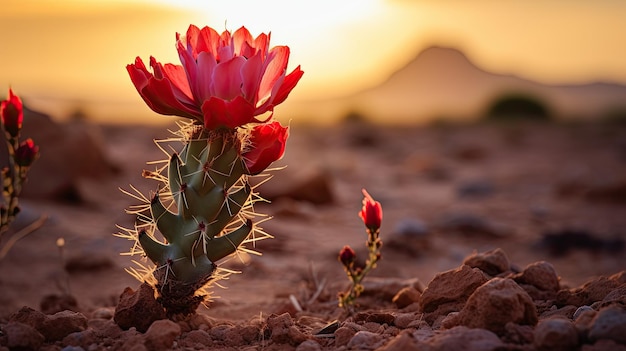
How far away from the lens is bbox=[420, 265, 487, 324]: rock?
12.1ft

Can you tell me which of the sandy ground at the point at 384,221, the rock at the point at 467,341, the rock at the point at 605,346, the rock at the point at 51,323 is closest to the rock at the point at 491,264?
the sandy ground at the point at 384,221

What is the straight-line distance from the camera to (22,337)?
3.16 meters

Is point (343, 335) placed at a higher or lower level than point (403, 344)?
lower

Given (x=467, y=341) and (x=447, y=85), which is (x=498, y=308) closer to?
(x=467, y=341)

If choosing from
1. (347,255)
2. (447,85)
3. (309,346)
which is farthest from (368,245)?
(447,85)

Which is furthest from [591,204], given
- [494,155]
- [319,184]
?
[494,155]

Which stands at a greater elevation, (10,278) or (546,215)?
(10,278)

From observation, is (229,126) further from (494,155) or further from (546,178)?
(494,155)

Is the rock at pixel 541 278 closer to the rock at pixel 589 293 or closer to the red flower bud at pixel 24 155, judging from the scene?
the rock at pixel 589 293

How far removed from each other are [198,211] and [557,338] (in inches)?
62.5

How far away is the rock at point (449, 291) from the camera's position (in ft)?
12.1

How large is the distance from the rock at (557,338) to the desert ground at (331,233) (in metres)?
0.04

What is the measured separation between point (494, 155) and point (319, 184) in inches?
246

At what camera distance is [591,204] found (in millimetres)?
9445
